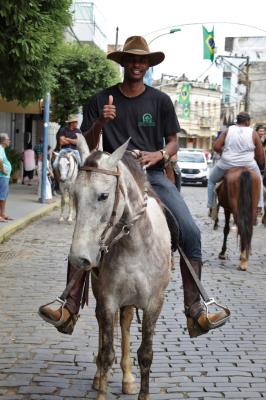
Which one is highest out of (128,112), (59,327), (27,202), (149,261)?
(128,112)

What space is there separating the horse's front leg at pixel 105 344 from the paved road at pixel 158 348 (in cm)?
42

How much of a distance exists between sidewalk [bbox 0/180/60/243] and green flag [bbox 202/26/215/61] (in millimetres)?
14193

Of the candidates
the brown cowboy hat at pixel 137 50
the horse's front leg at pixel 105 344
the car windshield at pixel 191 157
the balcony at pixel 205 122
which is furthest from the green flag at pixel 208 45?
the balcony at pixel 205 122

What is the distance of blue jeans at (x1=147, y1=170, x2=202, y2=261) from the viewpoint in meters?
5.35

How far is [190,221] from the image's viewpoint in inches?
212

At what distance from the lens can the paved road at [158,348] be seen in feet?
17.3

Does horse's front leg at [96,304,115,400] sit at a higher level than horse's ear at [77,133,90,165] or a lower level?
lower

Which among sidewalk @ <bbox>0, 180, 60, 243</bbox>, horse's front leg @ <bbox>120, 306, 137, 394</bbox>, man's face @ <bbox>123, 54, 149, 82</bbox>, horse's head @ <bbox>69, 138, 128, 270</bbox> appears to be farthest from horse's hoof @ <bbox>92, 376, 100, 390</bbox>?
sidewalk @ <bbox>0, 180, 60, 243</bbox>

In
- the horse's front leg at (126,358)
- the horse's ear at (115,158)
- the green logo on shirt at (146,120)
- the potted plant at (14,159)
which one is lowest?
the potted plant at (14,159)

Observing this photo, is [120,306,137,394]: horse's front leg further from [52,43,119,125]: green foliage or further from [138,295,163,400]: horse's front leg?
[52,43,119,125]: green foliage

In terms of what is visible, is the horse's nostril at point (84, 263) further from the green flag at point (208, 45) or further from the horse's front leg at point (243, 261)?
the green flag at point (208, 45)

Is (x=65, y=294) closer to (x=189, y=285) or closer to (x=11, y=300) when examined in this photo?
(x=189, y=285)

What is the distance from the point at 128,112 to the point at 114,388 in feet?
6.90

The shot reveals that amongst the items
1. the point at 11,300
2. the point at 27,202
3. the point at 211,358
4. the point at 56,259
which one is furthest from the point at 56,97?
the point at 211,358
